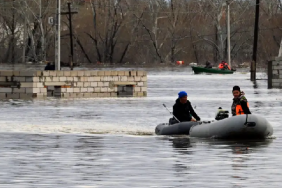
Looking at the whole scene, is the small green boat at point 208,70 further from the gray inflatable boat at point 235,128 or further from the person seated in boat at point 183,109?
the gray inflatable boat at point 235,128

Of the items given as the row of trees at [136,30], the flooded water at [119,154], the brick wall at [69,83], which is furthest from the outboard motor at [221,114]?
the row of trees at [136,30]

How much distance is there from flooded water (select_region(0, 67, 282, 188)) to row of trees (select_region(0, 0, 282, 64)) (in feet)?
309

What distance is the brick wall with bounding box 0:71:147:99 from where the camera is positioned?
1774 inches

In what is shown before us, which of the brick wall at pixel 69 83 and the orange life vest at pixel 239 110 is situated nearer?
the orange life vest at pixel 239 110

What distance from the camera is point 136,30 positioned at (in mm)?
134750

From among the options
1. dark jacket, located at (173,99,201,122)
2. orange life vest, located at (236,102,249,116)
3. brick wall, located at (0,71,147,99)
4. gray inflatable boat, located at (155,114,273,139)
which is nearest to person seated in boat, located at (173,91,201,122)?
dark jacket, located at (173,99,201,122)

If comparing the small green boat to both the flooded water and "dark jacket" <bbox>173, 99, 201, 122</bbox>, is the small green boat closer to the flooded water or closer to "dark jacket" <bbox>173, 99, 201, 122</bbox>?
the flooded water

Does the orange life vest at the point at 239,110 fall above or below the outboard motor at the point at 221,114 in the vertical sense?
above

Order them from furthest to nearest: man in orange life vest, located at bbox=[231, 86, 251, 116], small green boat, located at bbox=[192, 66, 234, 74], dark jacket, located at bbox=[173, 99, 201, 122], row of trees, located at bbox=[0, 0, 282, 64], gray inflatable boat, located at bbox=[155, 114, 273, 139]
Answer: row of trees, located at bbox=[0, 0, 282, 64], small green boat, located at bbox=[192, 66, 234, 74], dark jacket, located at bbox=[173, 99, 201, 122], man in orange life vest, located at bbox=[231, 86, 251, 116], gray inflatable boat, located at bbox=[155, 114, 273, 139]

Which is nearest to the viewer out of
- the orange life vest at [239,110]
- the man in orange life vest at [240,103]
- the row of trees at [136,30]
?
the man in orange life vest at [240,103]

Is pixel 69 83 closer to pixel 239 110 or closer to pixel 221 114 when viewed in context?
pixel 221 114

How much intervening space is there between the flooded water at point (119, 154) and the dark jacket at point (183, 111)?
25.5 inches

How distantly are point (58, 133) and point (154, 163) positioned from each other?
848 cm

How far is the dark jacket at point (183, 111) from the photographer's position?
81.5ft
